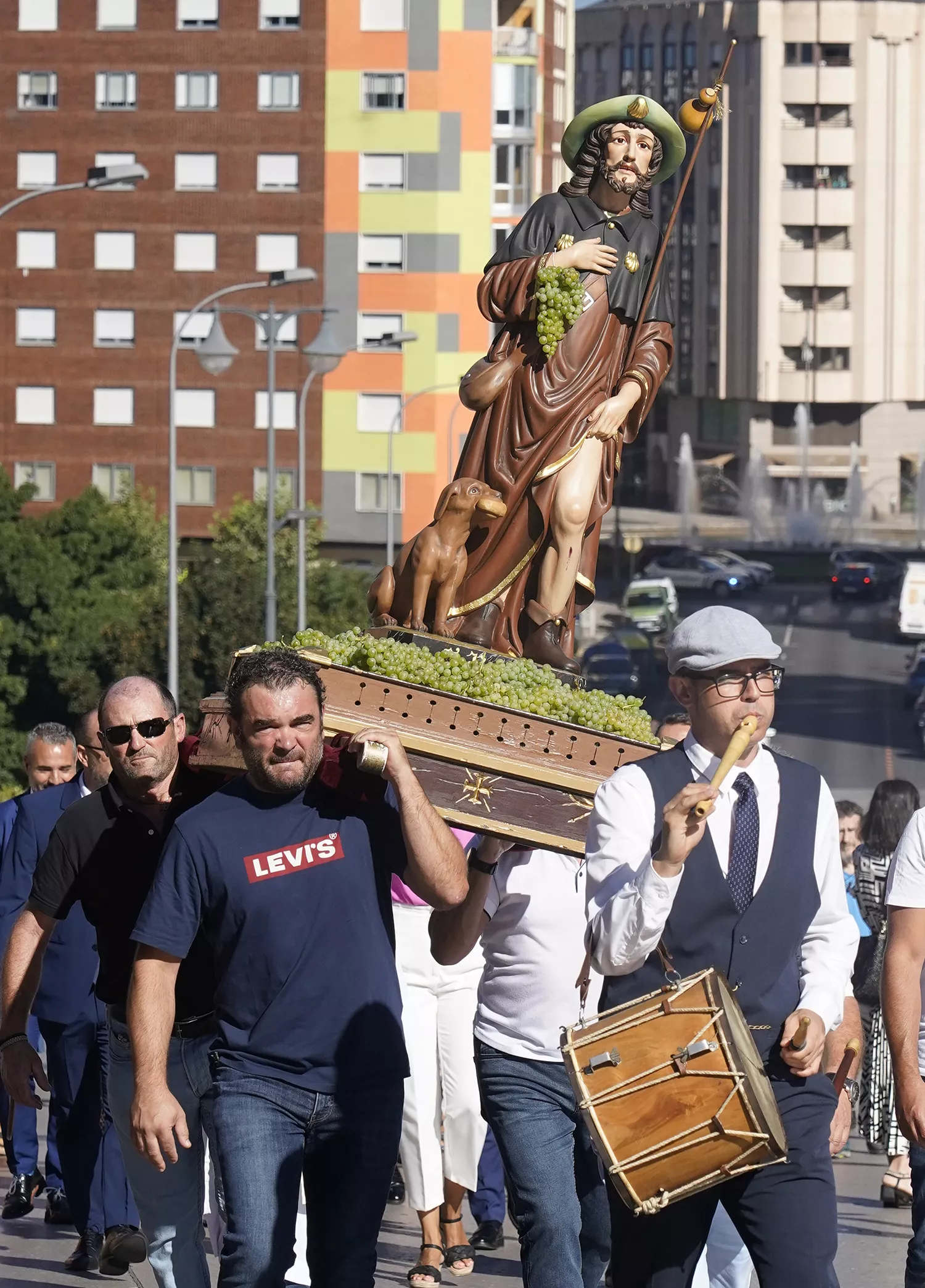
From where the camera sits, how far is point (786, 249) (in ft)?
409

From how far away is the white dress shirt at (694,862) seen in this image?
5043 millimetres

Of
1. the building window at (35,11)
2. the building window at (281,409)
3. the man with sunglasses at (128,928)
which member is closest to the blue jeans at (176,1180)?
the man with sunglasses at (128,928)

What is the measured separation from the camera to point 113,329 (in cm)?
7062

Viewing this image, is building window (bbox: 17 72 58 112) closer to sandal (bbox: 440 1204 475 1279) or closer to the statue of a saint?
the statue of a saint

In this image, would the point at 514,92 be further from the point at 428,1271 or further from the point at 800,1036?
the point at 800,1036

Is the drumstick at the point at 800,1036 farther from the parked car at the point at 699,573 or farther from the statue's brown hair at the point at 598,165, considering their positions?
the parked car at the point at 699,573

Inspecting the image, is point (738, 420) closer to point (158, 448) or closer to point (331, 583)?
point (158, 448)

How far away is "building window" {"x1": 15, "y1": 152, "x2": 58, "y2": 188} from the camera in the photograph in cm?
7025

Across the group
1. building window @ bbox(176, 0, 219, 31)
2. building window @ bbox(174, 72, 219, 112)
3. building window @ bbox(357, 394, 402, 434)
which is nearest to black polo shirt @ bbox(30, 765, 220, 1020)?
building window @ bbox(357, 394, 402, 434)

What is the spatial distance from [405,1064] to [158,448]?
66091 millimetres

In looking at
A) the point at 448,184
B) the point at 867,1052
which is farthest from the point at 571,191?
the point at 448,184

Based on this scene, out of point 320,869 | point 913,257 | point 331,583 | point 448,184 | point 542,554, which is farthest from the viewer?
point 913,257

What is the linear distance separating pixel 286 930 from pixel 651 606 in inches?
2581

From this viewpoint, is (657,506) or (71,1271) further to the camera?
(657,506)
